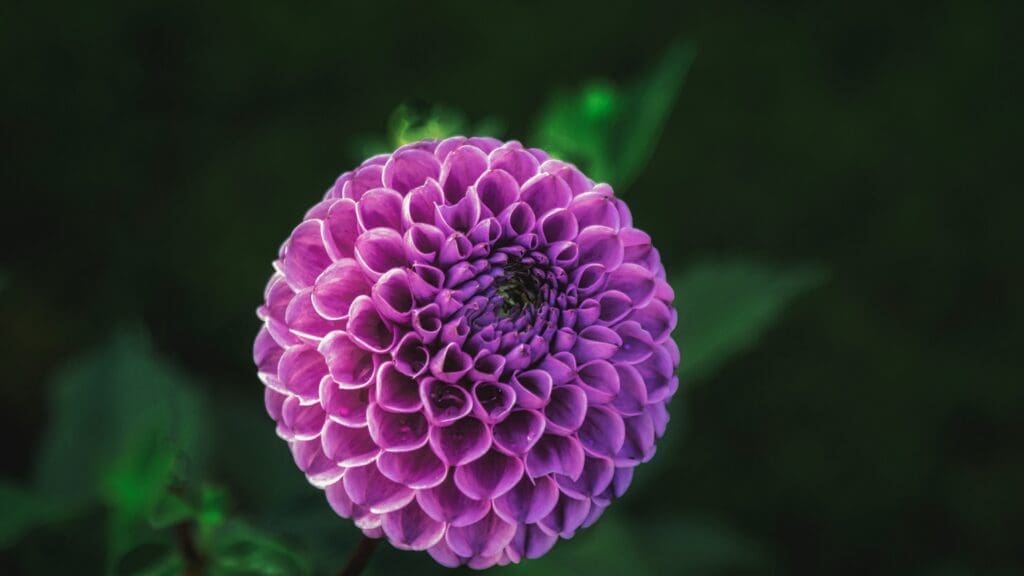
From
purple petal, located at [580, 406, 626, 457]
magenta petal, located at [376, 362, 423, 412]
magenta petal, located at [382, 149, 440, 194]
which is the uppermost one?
magenta petal, located at [382, 149, 440, 194]

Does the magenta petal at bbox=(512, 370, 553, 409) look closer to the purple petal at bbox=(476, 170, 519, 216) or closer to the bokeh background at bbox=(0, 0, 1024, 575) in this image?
the purple petal at bbox=(476, 170, 519, 216)

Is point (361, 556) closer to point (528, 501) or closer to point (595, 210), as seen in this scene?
point (528, 501)

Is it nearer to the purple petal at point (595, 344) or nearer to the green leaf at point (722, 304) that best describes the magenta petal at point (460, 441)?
the purple petal at point (595, 344)

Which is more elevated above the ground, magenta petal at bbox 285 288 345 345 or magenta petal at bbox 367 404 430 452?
magenta petal at bbox 285 288 345 345

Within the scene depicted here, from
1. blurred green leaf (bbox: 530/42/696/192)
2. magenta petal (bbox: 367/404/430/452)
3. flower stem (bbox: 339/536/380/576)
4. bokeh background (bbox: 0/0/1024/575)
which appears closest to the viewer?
magenta petal (bbox: 367/404/430/452)

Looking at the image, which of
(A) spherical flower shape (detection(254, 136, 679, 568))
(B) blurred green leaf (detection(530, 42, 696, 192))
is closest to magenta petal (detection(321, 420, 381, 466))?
(A) spherical flower shape (detection(254, 136, 679, 568))

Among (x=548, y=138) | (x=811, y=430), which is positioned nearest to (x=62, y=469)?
(x=548, y=138)

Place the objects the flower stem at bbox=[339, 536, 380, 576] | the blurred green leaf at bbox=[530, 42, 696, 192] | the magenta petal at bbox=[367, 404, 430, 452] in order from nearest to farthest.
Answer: the magenta petal at bbox=[367, 404, 430, 452], the flower stem at bbox=[339, 536, 380, 576], the blurred green leaf at bbox=[530, 42, 696, 192]

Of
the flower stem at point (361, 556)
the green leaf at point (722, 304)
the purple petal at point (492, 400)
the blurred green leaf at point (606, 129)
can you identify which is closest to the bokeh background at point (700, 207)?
the green leaf at point (722, 304)

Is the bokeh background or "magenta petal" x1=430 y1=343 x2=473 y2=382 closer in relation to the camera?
"magenta petal" x1=430 y1=343 x2=473 y2=382
